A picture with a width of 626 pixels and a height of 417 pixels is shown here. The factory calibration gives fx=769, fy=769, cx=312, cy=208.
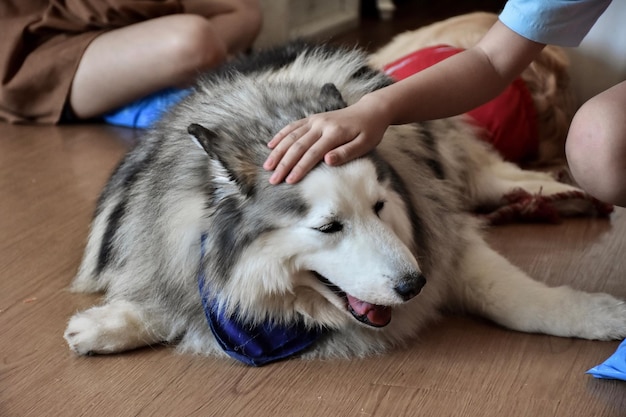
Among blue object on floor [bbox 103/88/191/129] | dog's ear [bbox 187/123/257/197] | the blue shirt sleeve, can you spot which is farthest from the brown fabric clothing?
the blue shirt sleeve

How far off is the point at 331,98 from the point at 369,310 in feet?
1.27

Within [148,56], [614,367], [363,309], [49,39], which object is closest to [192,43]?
[148,56]

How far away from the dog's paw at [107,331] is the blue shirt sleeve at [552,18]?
2.93 feet

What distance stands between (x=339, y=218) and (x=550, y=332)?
500 mm

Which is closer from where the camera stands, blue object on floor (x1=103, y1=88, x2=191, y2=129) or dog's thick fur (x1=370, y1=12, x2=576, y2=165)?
dog's thick fur (x1=370, y1=12, x2=576, y2=165)

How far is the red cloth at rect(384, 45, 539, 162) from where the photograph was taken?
2.20 m

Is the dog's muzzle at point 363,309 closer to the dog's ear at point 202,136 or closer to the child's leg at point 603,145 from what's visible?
the dog's ear at point 202,136

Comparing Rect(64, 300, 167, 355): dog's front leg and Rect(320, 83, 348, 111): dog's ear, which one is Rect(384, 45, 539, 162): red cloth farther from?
Rect(64, 300, 167, 355): dog's front leg

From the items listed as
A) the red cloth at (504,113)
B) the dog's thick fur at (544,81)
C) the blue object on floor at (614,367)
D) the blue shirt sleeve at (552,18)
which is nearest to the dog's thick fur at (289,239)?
the blue object on floor at (614,367)

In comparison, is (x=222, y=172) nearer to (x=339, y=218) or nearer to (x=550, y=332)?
(x=339, y=218)

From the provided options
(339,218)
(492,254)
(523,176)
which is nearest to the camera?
(339,218)

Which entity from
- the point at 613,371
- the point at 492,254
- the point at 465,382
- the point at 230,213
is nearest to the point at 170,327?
the point at 230,213

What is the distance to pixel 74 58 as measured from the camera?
2863 mm

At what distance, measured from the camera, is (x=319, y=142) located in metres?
1.23
